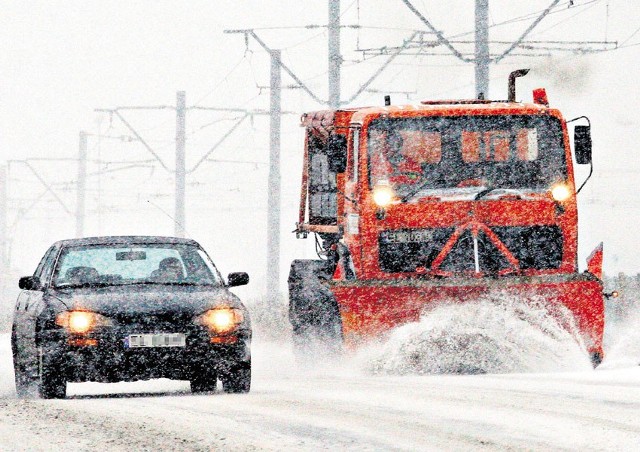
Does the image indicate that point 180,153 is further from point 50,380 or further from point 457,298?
point 50,380

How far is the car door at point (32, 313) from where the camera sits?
46.4 feet

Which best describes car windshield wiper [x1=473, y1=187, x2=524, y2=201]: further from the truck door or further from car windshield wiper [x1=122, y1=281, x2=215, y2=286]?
car windshield wiper [x1=122, y1=281, x2=215, y2=286]

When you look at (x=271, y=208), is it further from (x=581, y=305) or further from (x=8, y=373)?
(x=581, y=305)

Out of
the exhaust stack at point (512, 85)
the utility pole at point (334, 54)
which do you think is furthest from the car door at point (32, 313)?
the utility pole at point (334, 54)

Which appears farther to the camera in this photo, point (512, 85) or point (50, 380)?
point (512, 85)

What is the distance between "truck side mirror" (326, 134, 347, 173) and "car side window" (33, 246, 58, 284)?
3.88 meters

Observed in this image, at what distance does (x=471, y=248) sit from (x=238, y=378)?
13.9 feet

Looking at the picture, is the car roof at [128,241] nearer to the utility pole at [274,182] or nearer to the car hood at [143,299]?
the car hood at [143,299]

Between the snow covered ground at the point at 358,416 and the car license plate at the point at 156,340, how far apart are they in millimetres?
465

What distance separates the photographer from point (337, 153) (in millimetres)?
18156

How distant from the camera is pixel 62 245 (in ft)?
49.8

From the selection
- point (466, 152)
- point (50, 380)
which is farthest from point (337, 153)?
point (50, 380)

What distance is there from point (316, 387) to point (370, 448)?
17.2ft

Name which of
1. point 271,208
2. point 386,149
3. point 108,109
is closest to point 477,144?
point 386,149
